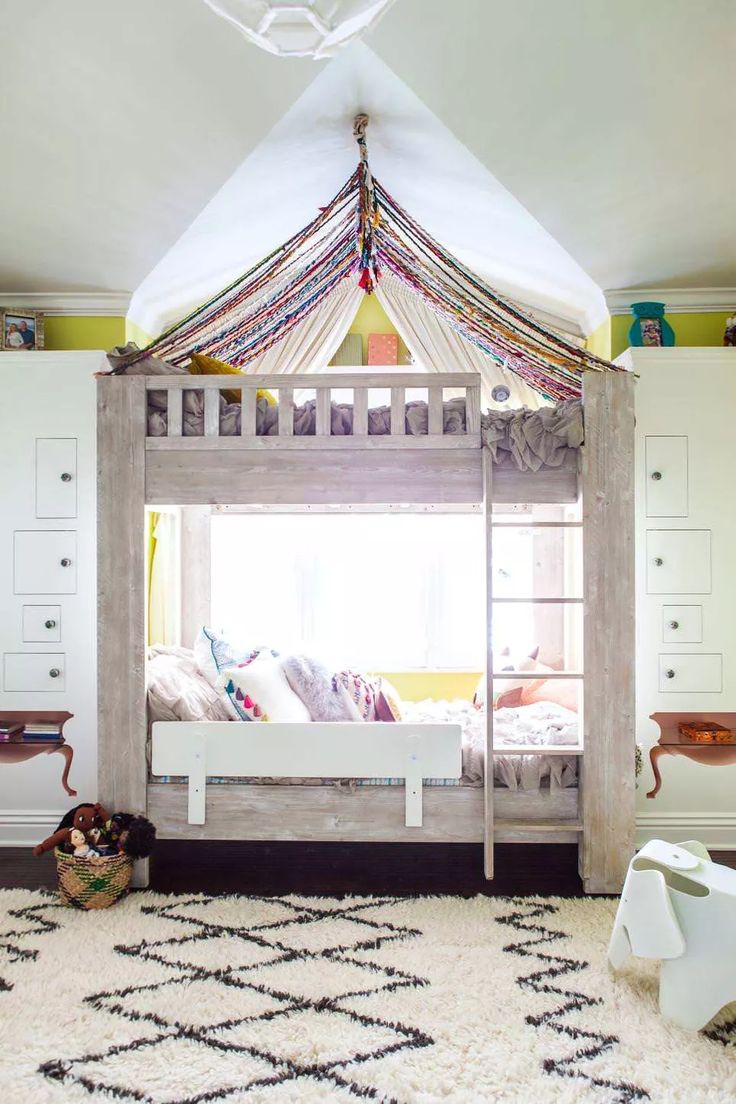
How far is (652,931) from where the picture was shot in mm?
2316

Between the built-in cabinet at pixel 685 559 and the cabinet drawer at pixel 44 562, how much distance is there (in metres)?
2.67

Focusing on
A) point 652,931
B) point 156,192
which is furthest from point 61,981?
point 156,192

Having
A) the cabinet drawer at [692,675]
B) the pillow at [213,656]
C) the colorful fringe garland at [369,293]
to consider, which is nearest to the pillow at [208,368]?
the colorful fringe garland at [369,293]

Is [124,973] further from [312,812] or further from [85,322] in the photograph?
[85,322]

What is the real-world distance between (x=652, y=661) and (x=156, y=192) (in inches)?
119

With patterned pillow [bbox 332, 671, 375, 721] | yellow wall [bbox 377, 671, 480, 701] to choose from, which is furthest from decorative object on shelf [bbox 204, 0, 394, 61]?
yellow wall [bbox 377, 671, 480, 701]

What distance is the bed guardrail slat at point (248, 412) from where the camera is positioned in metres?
3.31

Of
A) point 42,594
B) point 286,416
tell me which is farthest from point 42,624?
point 286,416

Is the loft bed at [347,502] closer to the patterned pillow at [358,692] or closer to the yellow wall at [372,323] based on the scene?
the patterned pillow at [358,692]

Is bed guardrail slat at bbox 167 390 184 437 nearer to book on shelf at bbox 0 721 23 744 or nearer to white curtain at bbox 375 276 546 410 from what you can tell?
book on shelf at bbox 0 721 23 744

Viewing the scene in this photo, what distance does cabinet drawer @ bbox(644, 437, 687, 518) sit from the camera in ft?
13.1

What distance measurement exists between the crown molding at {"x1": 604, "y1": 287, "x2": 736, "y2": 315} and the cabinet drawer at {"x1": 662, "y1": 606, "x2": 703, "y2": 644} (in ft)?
4.92

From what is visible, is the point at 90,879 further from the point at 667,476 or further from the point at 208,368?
the point at 667,476

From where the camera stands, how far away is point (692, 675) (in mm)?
3949
